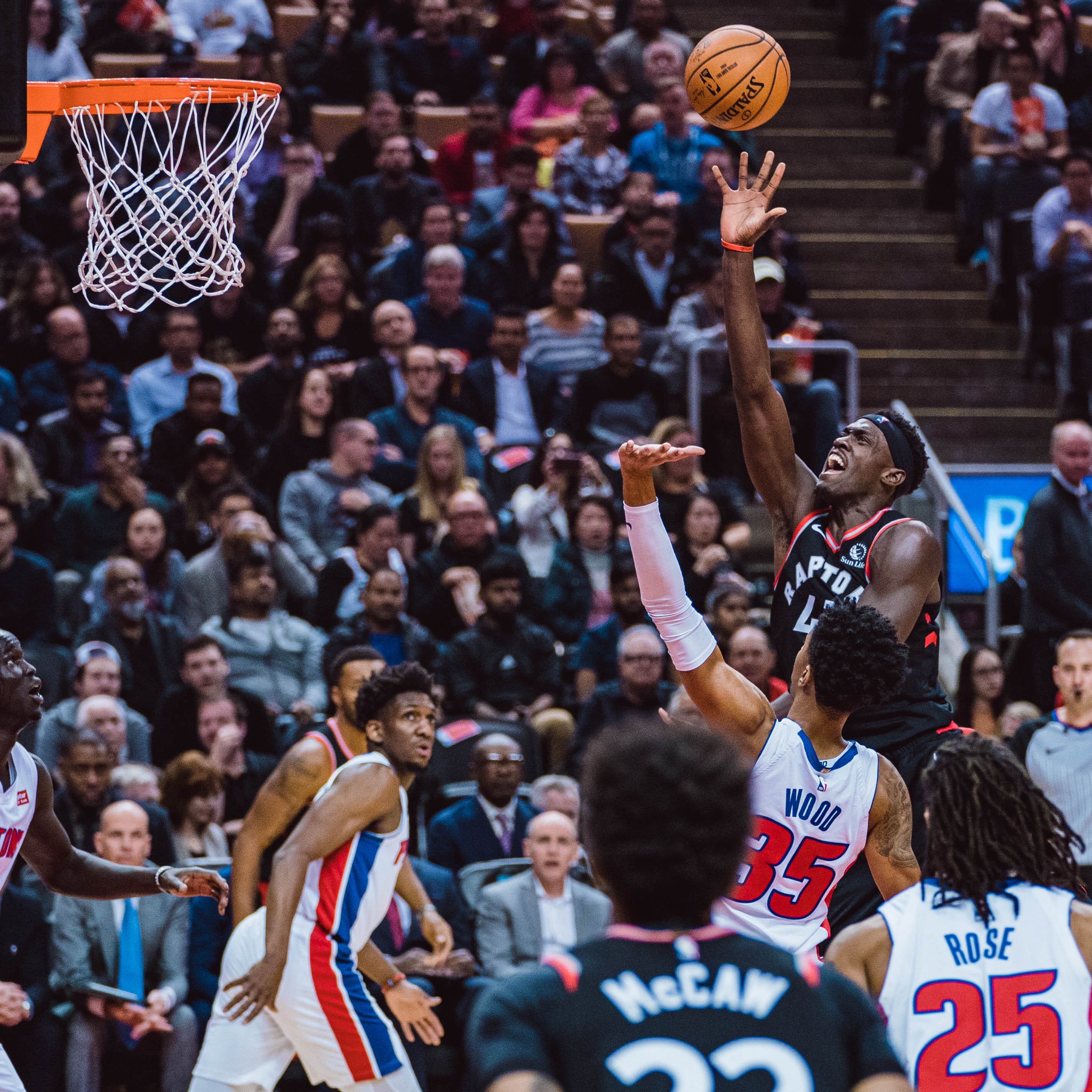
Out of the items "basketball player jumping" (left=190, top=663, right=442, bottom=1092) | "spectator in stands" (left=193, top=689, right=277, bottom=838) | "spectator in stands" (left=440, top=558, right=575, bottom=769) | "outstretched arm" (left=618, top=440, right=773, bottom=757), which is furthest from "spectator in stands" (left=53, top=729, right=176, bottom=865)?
"outstretched arm" (left=618, top=440, right=773, bottom=757)

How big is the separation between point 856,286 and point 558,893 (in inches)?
293

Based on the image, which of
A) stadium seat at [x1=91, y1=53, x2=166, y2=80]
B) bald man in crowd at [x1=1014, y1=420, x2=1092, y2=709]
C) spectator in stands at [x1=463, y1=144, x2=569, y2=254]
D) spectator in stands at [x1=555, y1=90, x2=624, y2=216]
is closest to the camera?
bald man in crowd at [x1=1014, y1=420, x2=1092, y2=709]

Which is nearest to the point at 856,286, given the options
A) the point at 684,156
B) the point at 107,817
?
the point at 684,156

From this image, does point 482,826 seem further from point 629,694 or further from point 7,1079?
point 7,1079

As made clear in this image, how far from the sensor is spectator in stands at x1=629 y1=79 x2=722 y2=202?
13312 mm

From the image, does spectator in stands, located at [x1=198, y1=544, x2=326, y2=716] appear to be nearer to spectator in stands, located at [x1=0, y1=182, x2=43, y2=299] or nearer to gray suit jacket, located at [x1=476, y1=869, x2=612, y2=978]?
gray suit jacket, located at [x1=476, y1=869, x2=612, y2=978]

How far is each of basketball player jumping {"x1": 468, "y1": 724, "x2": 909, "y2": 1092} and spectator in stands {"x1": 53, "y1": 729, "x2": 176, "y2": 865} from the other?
5.82 m

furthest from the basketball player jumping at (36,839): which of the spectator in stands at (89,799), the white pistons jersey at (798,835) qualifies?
the spectator in stands at (89,799)

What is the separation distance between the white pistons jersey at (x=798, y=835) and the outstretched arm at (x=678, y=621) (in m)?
0.17

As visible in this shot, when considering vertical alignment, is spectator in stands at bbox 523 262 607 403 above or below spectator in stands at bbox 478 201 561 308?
below

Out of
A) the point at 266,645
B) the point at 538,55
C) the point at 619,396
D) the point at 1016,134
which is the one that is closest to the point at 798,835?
the point at 266,645

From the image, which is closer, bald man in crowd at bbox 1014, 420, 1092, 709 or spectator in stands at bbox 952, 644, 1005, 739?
spectator in stands at bbox 952, 644, 1005, 739

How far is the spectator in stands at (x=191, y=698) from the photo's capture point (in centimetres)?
922

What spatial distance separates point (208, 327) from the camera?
12.1 meters
